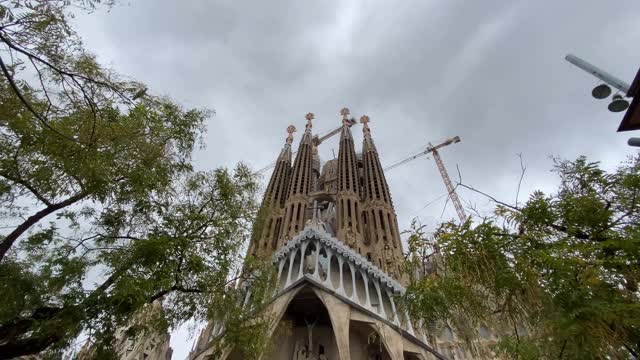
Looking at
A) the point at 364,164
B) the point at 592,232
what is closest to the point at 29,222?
the point at 592,232

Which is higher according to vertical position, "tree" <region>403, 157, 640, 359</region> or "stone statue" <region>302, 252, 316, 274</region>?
"stone statue" <region>302, 252, 316, 274</region>

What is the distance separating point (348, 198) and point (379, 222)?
4.05 metres

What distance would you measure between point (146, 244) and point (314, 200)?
30966 mm

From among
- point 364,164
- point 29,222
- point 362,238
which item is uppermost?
point 364,164

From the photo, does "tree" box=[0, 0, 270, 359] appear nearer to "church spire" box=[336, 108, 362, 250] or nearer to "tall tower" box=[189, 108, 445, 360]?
"tall tower" box=[189, 108, 445, 360]

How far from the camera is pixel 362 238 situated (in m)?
29.0

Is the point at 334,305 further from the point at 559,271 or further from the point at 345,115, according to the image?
the point at 345,115

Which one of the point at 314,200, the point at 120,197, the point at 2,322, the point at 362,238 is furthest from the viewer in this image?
the point at 314,200

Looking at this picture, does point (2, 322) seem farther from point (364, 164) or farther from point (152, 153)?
point (364, 164)

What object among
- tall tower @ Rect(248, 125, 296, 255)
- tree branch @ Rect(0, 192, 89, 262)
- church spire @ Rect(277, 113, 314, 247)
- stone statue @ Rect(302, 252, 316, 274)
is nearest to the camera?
tree branch @ Rect(0, 192, 89, 262)

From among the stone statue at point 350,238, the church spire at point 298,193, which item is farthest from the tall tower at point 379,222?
the church spire at point 298,193

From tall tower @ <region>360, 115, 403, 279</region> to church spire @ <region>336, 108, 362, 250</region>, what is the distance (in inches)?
39.4

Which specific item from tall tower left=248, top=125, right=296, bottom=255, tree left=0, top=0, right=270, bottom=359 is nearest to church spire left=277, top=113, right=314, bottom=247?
tall tower left=248, top=125, right=296, bottom=255

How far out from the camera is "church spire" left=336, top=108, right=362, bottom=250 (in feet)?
94.1
